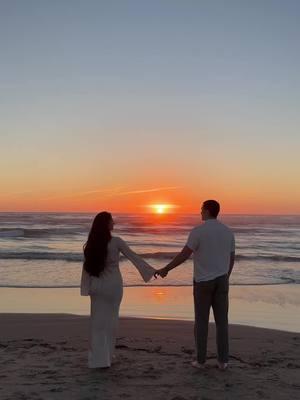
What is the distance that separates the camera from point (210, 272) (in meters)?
5.88

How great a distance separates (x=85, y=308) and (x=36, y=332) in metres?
2.45

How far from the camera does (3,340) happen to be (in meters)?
7.81

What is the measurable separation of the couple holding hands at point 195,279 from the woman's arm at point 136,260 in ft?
0.04

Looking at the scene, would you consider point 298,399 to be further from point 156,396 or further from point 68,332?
point 68,332

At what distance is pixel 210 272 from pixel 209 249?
0.26 metres

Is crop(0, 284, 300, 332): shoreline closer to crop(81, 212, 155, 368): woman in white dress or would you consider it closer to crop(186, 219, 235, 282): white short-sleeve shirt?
crop(81, 212, 155, 368): woman in white dress

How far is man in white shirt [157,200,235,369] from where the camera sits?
5887 millimetres

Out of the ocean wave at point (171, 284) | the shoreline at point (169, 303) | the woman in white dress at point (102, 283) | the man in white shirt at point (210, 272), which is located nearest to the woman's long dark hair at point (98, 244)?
the woman in white dress at point (102, 283)

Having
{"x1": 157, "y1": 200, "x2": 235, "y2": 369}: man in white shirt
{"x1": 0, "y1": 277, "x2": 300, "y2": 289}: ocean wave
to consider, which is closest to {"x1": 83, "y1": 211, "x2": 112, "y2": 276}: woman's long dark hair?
{"x1": 157, "y1": 200, "x2": 235, "y2": 369}: man in white shirt

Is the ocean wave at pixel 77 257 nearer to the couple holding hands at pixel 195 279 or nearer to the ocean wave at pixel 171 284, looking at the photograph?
the ocean wave at pixel 171 284

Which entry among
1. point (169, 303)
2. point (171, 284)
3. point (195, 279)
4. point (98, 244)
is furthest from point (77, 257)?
point (195, 279)

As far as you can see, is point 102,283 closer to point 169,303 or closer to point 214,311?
point 214,311

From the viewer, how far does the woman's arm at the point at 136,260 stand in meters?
6.07

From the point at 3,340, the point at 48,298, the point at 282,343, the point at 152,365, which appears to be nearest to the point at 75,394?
the point at 152,365
